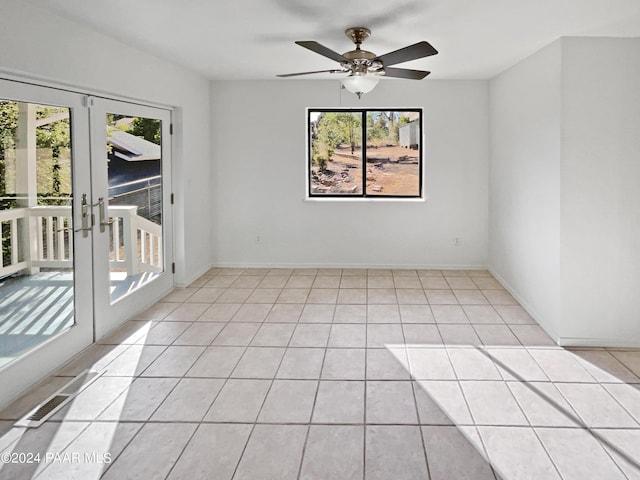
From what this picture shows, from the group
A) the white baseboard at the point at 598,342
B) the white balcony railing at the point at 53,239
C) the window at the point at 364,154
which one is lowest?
the white baseboard at the point at 598,342

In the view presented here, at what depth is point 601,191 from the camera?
3.59 metres

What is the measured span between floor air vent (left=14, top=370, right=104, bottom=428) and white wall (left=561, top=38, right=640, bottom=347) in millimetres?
3379

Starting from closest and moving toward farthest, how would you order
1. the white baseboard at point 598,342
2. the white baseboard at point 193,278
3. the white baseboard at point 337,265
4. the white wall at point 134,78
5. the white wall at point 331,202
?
1. the white wall at point 134,78
2. the white baseboard at point 598,342
3. the white baseboard at point 193,278
4. the white wall at point 331,202
5. the white baseboard at point 337,265

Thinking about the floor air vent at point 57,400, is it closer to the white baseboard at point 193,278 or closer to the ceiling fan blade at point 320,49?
the white baseboard at point 193,278

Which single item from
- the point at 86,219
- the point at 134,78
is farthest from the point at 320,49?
the point at 86,219

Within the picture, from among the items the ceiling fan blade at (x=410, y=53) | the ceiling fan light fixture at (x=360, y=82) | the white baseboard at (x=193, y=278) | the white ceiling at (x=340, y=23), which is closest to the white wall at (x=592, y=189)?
the white ceiling at (x=340, y=23)

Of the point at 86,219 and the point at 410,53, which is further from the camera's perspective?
the point at 86,219

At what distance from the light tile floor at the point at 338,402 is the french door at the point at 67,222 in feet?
0.81

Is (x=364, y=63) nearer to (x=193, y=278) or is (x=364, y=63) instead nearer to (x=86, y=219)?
(x=86, y=219)

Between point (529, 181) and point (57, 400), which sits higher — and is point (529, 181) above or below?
above

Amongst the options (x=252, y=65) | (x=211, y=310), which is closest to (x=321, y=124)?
(x=252, y=65)

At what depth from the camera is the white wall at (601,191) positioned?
3.54 m

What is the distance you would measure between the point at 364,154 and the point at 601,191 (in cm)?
317

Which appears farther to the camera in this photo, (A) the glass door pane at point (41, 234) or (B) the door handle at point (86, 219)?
(B) the door handle at point (86, 219)
